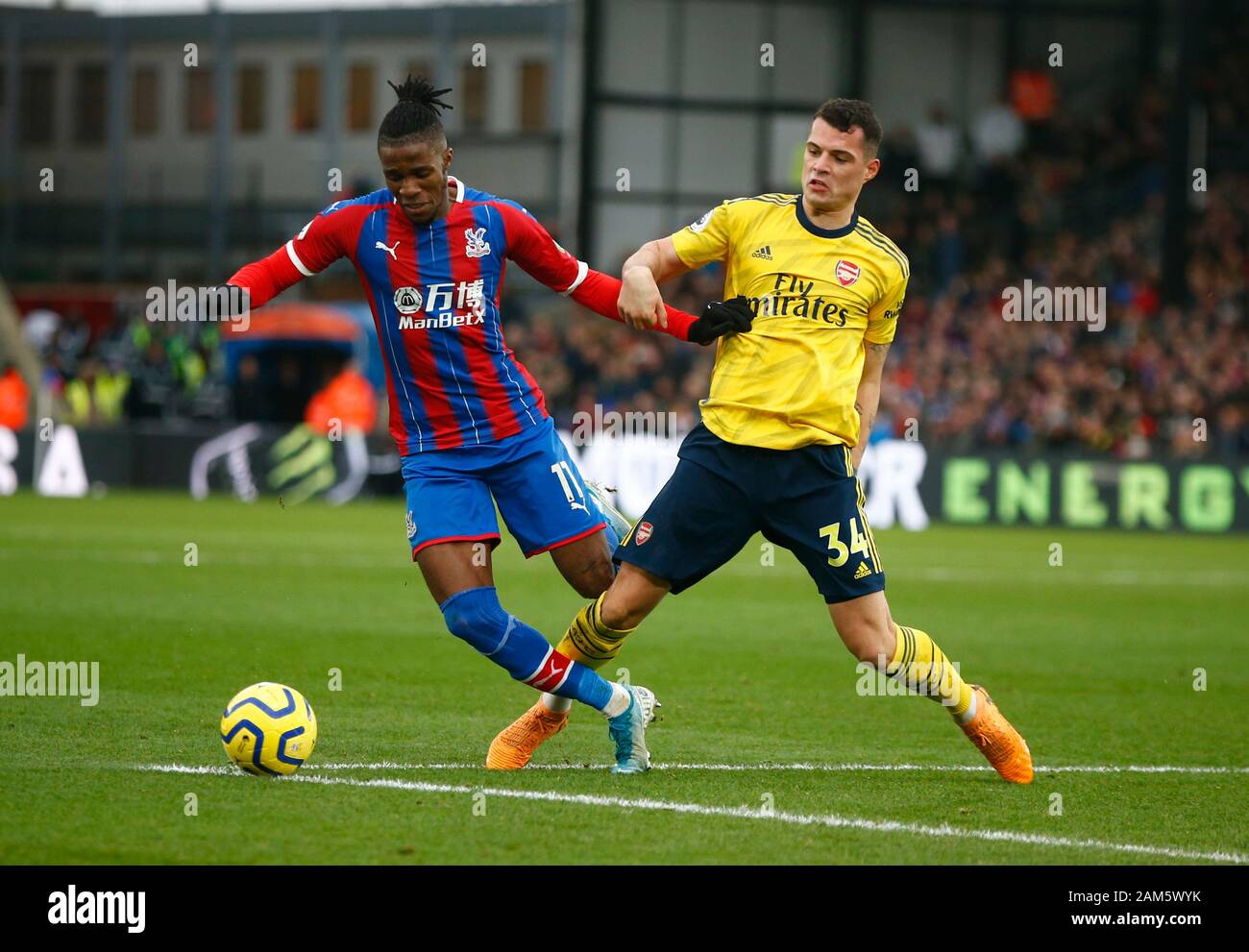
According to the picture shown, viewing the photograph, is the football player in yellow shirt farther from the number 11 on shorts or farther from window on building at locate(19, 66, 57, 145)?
window on building at locate(19, 66, 57, 145)

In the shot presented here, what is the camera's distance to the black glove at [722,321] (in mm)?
6640

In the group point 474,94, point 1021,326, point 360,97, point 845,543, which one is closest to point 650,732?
point 845,543

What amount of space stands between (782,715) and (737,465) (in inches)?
94.3

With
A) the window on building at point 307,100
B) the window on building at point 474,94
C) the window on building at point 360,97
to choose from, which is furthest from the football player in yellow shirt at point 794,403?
the window on building at point 307,100

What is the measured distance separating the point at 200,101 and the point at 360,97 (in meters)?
4.43

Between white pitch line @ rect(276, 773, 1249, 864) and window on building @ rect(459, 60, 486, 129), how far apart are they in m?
40.8

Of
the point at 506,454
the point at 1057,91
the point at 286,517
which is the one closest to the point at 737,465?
the point at 506,454

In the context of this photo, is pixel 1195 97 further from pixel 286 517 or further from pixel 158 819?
pixel 158 819

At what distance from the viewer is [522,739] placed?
23.2 ft

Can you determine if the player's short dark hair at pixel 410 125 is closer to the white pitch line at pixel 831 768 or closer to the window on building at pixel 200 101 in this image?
the white pitch line at pixel 831 768

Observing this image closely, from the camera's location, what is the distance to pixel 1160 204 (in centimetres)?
2988

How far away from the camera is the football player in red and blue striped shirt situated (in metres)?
6.87

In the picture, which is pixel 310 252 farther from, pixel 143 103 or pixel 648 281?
pixel 143 103

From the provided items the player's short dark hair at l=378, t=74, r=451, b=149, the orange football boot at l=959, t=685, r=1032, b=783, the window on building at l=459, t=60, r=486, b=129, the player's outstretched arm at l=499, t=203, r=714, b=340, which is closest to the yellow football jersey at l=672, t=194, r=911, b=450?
the player's outstretched arm at l=499, t=203, r=714, b=340
